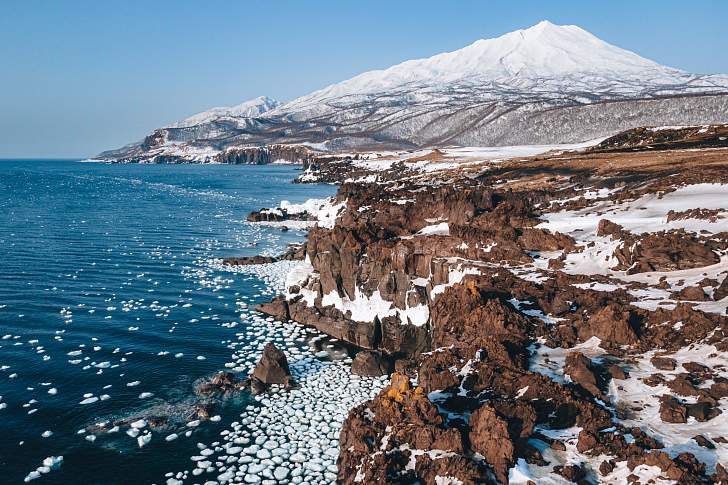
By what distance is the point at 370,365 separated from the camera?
23.7 m

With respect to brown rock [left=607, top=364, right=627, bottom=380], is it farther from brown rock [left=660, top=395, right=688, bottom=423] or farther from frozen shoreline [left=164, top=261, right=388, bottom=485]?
frozen shoreline [left=164, top=261, right=388, bottom=485]

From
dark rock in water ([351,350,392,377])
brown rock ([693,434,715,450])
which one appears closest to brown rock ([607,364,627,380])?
brown rock ([693,434,715,450])

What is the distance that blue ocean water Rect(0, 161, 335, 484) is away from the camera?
1719 centimetres

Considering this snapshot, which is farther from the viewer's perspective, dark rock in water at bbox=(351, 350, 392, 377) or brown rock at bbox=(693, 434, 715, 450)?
dark rock in water at bbox=(351, 350, 392, 377)

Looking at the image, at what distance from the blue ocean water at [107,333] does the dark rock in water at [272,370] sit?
2.10 m

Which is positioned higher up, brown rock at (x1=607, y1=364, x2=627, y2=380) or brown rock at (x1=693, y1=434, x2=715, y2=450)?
brown rock at (x1=607, y1=364, x2=627, y2=380)

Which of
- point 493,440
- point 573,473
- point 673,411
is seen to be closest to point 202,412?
point 493,440

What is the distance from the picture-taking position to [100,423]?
18.7m

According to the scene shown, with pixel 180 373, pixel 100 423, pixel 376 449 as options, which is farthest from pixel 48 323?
pixel 376 449

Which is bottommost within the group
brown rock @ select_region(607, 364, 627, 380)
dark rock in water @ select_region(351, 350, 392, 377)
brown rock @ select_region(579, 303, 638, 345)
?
dark rock in water @ select_region(351, 350, 392, 377)

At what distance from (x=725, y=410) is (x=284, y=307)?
23.1 meters

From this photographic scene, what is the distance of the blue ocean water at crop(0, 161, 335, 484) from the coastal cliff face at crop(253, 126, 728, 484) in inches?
242

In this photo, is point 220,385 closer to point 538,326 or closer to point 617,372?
point 538,326

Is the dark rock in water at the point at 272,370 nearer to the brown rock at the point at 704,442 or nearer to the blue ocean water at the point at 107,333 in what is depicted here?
the blue ocean water at the point at 107,333
